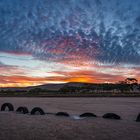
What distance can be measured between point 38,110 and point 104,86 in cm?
14397

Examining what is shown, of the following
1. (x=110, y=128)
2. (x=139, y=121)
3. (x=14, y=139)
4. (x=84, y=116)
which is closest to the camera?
(x=14, y=139)

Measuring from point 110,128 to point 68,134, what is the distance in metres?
2.80

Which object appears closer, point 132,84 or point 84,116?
point 84,116

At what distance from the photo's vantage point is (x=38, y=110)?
24203mm

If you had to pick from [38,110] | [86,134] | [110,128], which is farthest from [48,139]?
[38,110]

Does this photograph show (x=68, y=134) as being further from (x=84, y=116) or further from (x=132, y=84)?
(x=132, y=84)

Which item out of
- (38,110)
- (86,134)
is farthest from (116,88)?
(86,134)

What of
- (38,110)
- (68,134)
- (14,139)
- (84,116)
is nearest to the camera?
(14,139)

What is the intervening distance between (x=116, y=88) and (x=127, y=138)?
15072cm

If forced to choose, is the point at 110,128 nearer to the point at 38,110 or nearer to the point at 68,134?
the point at 68,134

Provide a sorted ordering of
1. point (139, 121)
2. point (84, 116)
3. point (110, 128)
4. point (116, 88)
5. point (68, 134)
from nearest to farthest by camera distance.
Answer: point (68, 134)
point (110, 128)
point (139, 121)
point (84, 116)
point (116, 88)

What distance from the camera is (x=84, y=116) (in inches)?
834

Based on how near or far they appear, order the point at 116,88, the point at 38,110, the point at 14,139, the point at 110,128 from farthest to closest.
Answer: the point at 116,88 → the point at 38,110 → the point at 110,128 → the point at 14,139

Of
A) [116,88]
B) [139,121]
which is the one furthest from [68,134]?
[116,88]
